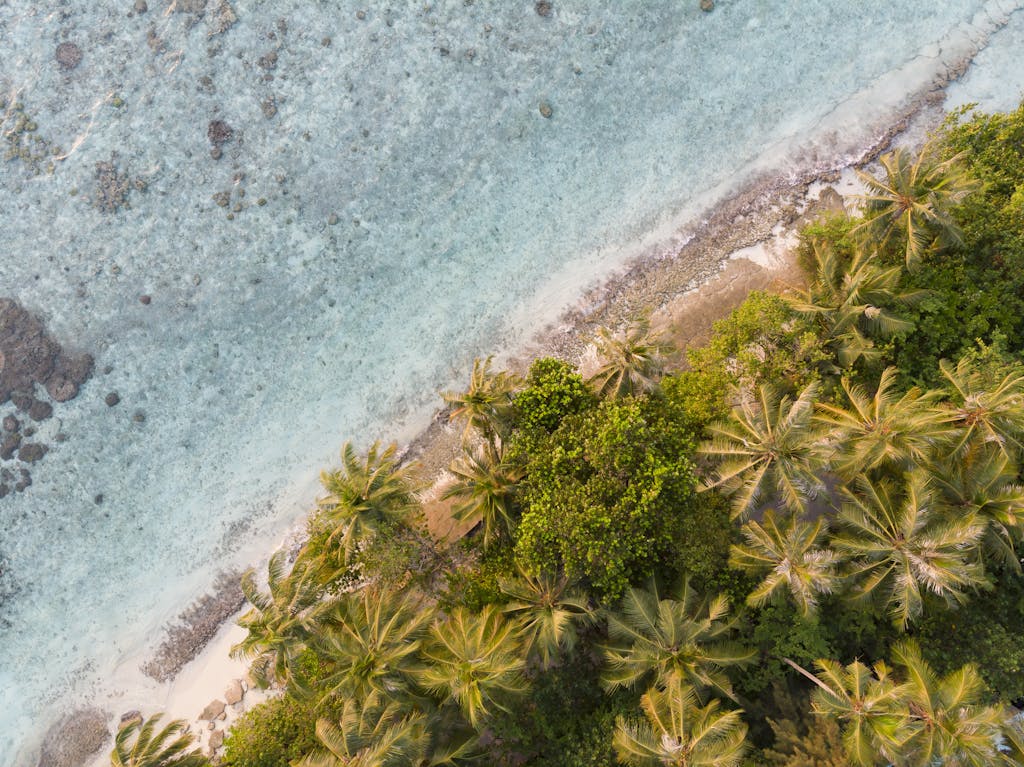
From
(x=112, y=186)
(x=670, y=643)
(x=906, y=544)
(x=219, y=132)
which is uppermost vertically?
(x=112, y=186)

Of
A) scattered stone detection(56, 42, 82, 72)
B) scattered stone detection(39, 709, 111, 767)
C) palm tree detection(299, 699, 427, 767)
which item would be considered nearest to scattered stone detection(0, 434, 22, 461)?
scattered stone detection(39, 709, 111, 767)

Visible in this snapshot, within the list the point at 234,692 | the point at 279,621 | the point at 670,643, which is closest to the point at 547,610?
the point at 670,643

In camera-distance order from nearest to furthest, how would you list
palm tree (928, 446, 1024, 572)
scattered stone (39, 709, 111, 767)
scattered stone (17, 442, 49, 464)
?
palm tree (928, 446, 1024, 572), scattered stone (39, 709, 111, 767), scattered stone (17, 442, 49, 464)

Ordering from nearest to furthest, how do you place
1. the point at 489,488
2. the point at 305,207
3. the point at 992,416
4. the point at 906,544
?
the point at 906,544 → the point at 992,416 → the point at 489,488 → the point at 305,207

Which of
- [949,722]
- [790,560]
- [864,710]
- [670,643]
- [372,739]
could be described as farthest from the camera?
[670,643]

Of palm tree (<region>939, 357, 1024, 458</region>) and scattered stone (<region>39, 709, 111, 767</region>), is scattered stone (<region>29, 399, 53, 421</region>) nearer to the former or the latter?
scattered stone (<region>39, 709, 111, 767</region>)

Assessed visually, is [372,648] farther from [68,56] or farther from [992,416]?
[68,56]

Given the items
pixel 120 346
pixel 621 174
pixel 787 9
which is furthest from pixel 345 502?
pixel 787 9

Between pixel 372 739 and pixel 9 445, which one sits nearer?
pixel 372 739
